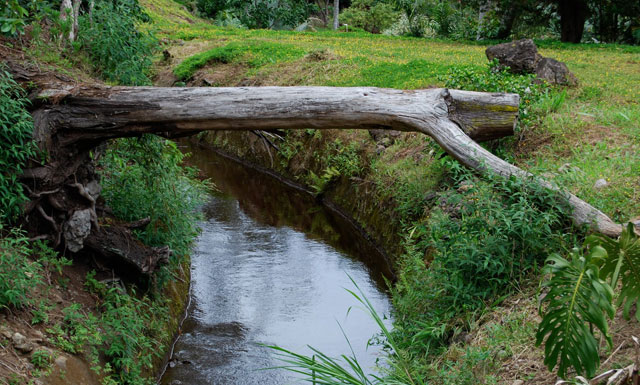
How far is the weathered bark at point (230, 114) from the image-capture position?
573 centimetres

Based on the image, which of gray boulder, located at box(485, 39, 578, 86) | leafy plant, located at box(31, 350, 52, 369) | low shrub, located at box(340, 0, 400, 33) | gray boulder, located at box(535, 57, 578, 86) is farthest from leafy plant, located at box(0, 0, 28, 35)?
low shrub, located at box(340, 0, 400, 33)

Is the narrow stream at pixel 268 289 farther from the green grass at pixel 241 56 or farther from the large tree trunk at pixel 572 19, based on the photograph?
the large tree trunk at pixel 572 19

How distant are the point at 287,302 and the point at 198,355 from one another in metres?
1.59

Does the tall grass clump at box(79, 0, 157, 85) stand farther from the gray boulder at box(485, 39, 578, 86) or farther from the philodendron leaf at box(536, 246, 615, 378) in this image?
the gray boulder at box(485, 39, 578, 86)

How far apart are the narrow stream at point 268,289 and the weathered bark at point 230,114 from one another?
183 cm

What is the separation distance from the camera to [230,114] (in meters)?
5.91

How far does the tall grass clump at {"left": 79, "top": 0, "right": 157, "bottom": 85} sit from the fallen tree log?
5.10 feet

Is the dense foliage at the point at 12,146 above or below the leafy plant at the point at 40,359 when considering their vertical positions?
above

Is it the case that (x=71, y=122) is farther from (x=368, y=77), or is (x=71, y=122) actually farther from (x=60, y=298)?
(x=368, y=77)

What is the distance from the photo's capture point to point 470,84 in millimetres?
8836

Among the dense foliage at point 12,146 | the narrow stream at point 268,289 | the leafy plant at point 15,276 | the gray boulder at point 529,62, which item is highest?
the gray boulder at point 529,62

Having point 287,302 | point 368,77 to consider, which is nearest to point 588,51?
point 368,77

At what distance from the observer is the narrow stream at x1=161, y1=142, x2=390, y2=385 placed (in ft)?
21.4

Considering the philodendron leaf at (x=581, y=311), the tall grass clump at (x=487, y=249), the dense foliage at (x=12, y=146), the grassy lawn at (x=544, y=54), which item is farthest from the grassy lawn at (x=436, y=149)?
the dense foliage at (x=12, y=146)
